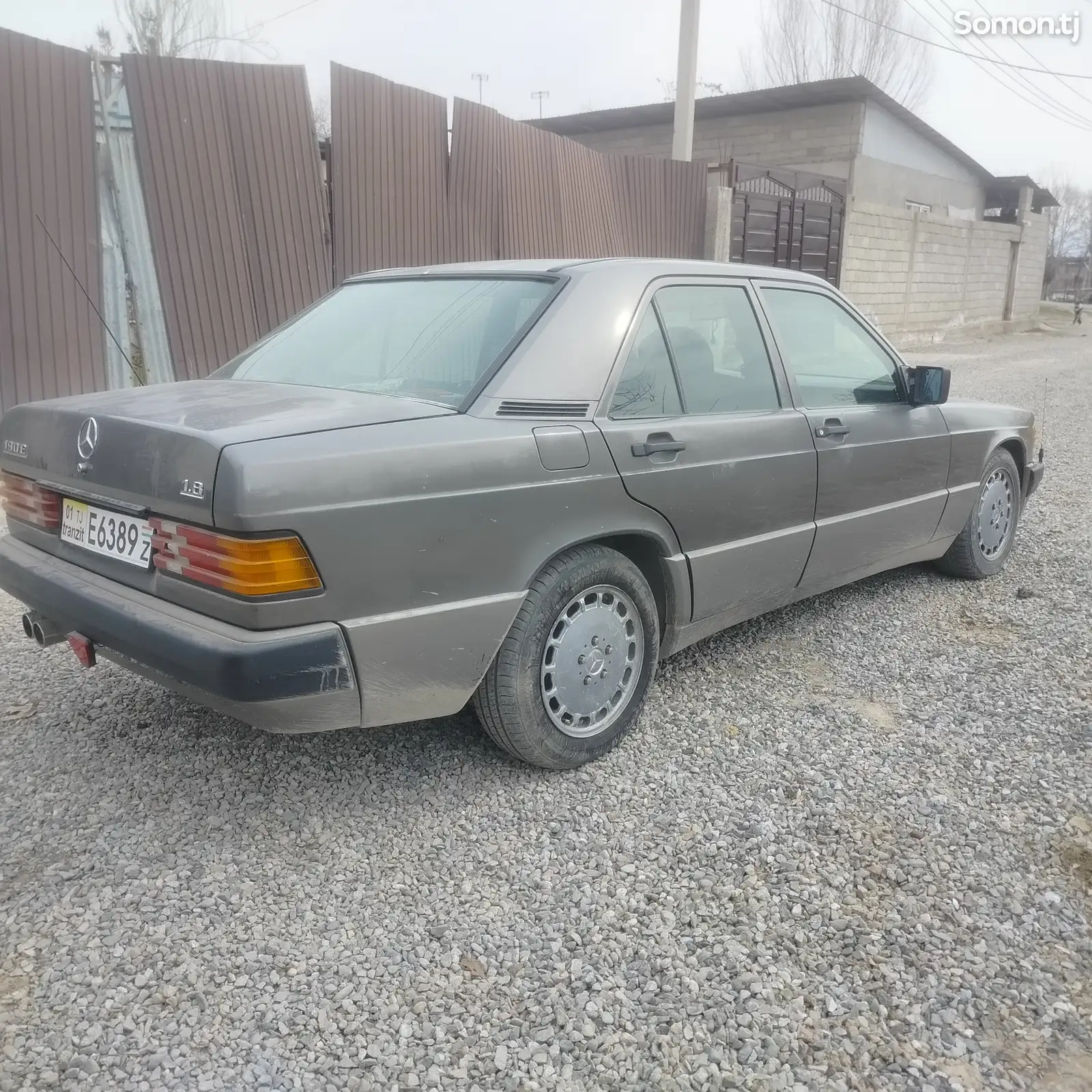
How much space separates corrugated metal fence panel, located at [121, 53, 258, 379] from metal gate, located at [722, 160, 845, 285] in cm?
869

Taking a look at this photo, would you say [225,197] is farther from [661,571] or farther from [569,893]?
[569,893]

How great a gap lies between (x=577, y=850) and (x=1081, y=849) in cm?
137

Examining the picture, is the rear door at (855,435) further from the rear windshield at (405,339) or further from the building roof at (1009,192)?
the building roof at (1009,192)

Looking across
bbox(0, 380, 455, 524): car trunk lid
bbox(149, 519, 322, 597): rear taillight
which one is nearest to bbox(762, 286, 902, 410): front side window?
bbox(0, 380, 455, 524): car trunk lid

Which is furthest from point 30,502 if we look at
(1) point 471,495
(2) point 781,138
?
(2) point 781,138

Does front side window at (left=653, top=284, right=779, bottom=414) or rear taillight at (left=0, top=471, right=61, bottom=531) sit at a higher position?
front side window at (left=653, top=284, right=779, bottom=414)

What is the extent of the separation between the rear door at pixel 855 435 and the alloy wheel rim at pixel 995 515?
54cm

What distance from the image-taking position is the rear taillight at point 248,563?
2189 mm

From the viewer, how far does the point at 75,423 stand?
264 cm

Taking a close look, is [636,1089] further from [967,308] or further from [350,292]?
[967,308]

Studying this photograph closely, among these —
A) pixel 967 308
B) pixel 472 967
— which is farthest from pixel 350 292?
pixel 967 308

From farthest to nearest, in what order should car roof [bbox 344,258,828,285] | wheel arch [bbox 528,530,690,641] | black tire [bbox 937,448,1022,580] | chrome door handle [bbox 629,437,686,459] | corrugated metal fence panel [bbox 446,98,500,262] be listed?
1. corrugated metal fence panel [bbox 446,98,500,262]
2. black tire [bbox 937,448,1022,580]
3. car roof [bbox 344,258,828,285]
4. wheel arch [bbox 528,530,690,641]
5. chrome door handle [bbox 629,437,686,459]

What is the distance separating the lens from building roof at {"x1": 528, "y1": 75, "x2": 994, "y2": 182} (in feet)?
65.4

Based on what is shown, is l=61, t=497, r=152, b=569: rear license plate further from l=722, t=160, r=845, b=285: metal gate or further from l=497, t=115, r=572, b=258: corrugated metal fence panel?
l=722, t=160, r=845, b=285: metal gate
